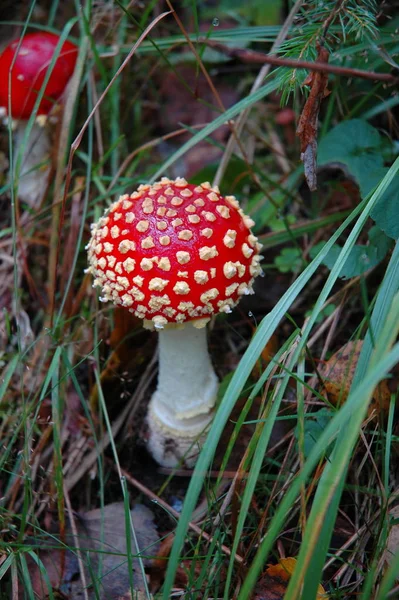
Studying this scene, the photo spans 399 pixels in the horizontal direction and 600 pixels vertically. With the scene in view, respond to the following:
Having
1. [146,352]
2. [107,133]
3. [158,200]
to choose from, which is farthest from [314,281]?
[107,133]

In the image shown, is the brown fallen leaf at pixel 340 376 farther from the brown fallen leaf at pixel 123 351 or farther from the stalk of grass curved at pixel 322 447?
the brown fallen leaf at pixel 123 351

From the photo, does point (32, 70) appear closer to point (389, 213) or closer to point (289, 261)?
point (289, 261)

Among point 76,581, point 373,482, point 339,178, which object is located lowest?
point 76,581

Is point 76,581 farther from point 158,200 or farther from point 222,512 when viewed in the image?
point 158,200

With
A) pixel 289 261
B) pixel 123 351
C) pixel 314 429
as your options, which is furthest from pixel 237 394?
pixel 289 261

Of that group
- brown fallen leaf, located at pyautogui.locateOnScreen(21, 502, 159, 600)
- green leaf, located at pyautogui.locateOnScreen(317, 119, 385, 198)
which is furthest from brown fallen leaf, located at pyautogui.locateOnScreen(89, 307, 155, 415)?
green leaf, located at pyautogui.locateOnScreen(317, 119, 385, 198)

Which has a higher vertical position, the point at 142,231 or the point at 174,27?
the point at 174,27

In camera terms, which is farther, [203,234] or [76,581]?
[76,581]

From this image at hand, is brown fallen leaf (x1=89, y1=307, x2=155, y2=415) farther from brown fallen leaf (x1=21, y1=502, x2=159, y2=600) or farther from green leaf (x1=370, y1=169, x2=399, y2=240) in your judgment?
green leaf (x1=370, y1=169, x2=399, y2=240)

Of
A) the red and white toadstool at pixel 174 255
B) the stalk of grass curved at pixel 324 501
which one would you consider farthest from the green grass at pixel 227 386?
the red and white toadstool at pixel 174 255
